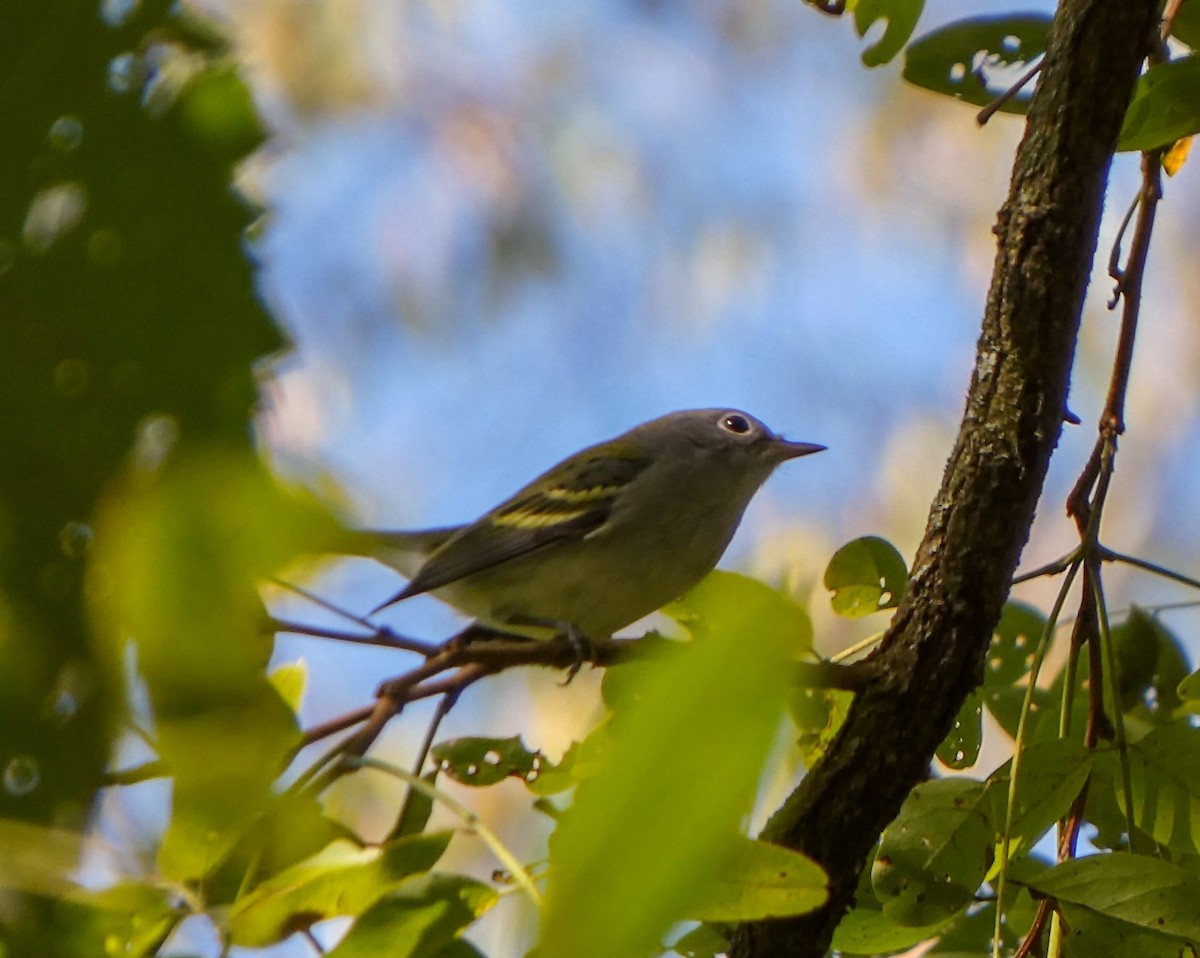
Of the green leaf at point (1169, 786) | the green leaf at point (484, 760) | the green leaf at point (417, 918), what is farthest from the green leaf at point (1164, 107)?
the green leaf at point (417, 918)

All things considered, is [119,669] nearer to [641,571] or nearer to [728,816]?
[728,816]

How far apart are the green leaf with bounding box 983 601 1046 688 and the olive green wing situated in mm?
1797

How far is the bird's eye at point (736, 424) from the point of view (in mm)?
4316

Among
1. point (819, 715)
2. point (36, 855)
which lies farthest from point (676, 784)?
point (819, 715)

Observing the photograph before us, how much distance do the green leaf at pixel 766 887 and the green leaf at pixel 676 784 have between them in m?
0.42

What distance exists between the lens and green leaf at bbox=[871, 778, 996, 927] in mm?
1571

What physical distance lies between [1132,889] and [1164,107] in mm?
994

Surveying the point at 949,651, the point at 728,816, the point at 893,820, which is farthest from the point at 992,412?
the point at 728,816

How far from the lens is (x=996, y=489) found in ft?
5.79

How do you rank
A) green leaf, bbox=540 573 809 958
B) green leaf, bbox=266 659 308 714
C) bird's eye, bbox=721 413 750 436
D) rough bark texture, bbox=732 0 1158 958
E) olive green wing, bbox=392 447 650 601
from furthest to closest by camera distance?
1. bird's eye, bbox=721 413 750 436
2. olive green wing, bbox=392 447 650 601
3. rough bark texture, bbox=732 0 1158 958
4. green leaf, bbox=266 659 308 714
5. green leaf, bbox=540 573 809 958

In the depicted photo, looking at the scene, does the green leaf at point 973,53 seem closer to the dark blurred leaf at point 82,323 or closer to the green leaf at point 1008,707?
the green leaf at point 1008,707

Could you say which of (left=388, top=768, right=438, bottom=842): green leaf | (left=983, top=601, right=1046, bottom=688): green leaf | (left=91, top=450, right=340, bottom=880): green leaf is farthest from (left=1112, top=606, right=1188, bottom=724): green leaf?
(left=91, top=450, right=340, bottom=880): green leaf

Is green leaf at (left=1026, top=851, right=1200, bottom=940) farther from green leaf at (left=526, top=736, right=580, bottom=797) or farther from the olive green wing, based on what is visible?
the olive green wing

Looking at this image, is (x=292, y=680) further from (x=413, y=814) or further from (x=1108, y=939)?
(x=1108, y=939)
